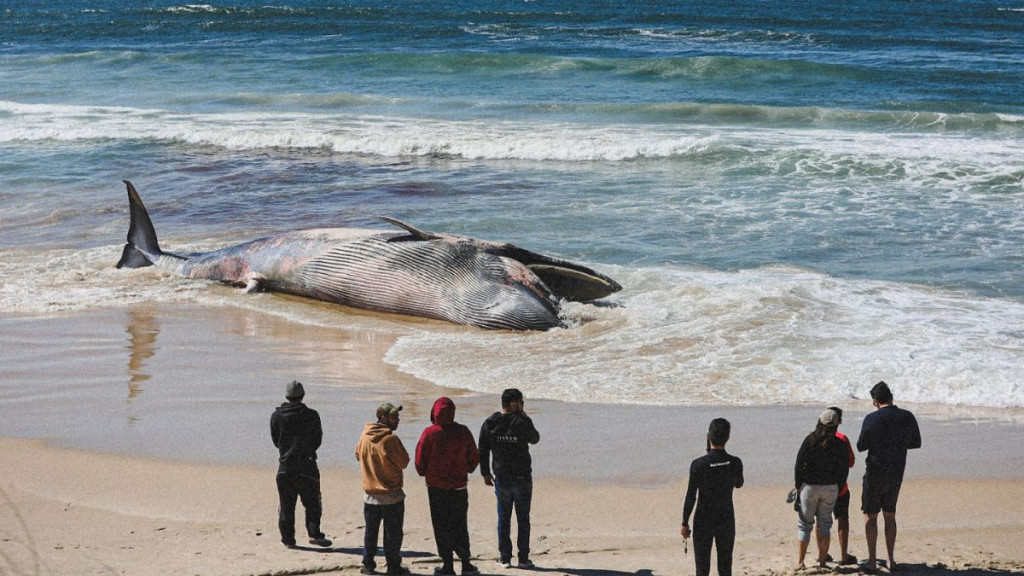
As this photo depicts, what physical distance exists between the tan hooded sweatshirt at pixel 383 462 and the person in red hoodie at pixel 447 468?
133mm

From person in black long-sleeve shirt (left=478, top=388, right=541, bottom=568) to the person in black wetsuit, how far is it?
3.39 feet

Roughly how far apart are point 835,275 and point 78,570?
397 inches

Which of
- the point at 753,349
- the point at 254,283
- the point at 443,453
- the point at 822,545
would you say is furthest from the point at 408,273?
the point at 822,545

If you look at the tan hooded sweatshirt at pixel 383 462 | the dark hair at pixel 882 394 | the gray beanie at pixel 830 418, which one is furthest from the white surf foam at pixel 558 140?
the tan hooded sweatshirt at pixel 383 462

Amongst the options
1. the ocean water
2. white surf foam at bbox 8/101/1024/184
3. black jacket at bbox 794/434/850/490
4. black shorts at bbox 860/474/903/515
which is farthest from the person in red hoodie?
white surf foam at bbox 8/101/1024/184

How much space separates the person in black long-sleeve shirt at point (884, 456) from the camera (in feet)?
21.5

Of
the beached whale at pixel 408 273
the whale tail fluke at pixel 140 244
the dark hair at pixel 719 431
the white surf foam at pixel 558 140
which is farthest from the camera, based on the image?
the white surf foam at pixel 558 140

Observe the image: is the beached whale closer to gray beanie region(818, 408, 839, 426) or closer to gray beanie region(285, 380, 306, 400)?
gray beanie region(285, 380, 306, 400)

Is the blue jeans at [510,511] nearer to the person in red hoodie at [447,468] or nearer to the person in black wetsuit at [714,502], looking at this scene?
the person in red hoodie at [447,468]

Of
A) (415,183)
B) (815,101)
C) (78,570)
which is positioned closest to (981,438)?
(78,570)

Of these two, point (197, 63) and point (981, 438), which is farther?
point (197, 63)

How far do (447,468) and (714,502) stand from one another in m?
1.62

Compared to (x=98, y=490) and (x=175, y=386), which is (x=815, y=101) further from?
(x=98, y=490)

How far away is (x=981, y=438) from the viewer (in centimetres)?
848
